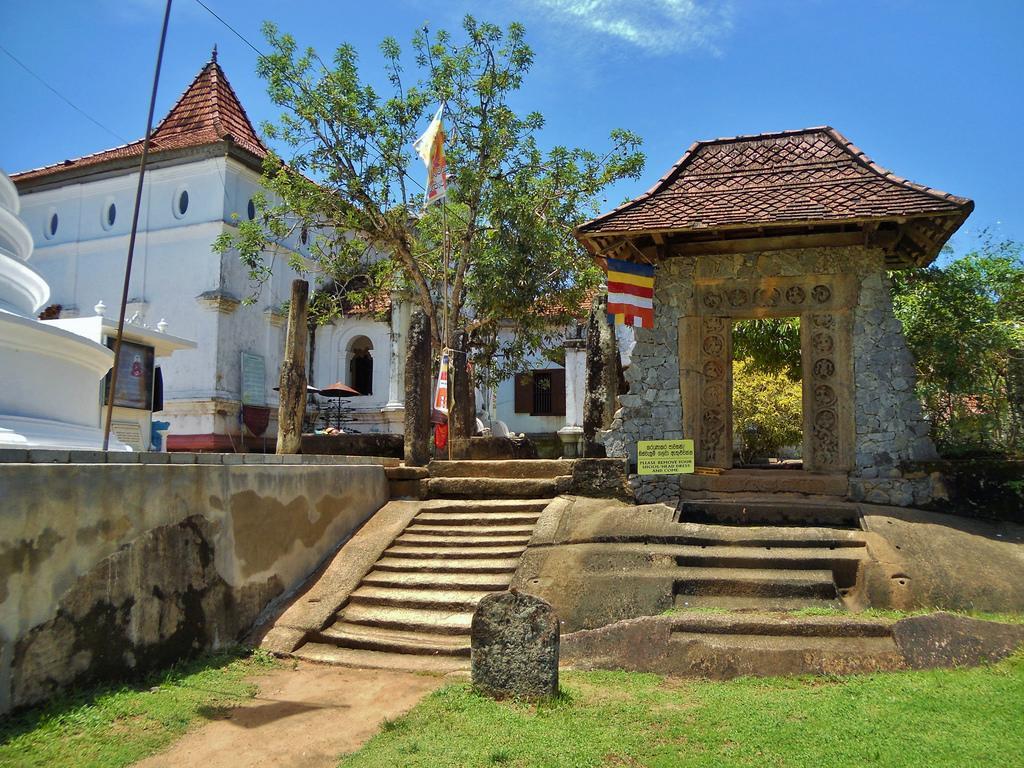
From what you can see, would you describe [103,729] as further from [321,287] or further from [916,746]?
[321,287]

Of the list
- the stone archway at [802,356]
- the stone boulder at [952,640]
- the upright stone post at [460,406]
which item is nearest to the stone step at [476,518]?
the stone archway at [802,356]

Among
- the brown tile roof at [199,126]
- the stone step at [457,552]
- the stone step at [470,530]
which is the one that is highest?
the brown tile roof at [199,126]

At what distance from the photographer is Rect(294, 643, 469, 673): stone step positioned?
629 cm

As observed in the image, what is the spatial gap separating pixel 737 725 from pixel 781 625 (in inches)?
69.5

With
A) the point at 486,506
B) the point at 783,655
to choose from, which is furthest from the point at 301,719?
the point at 486,506

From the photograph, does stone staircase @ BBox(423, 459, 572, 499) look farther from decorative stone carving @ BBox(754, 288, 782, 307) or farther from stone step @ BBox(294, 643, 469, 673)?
stone step @ BBox(294, 643, 469, 673)

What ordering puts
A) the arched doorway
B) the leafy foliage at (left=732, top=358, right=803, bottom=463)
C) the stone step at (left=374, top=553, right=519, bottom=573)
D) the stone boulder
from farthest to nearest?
the arched doorway < the leafy foliage at (left=732, top=358, right=803, bottom=463) < the stone step at (left=374, top=553, right=519, bottom=573) < the stone boulder

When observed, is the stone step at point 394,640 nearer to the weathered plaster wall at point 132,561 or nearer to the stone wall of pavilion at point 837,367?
the weathered plaster wall at point 132,561

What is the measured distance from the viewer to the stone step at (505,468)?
9709 mm

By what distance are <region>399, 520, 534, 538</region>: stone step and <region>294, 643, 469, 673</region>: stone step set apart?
2.16 meters

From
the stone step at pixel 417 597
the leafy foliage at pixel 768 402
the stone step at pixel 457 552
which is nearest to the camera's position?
the stone step at pixel 417 597

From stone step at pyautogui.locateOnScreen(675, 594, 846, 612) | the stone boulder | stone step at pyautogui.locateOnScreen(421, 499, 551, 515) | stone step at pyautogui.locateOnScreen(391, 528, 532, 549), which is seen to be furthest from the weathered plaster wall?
the stone boulder

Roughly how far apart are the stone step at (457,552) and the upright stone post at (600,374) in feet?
8.60

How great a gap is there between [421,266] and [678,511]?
9.54 meters
